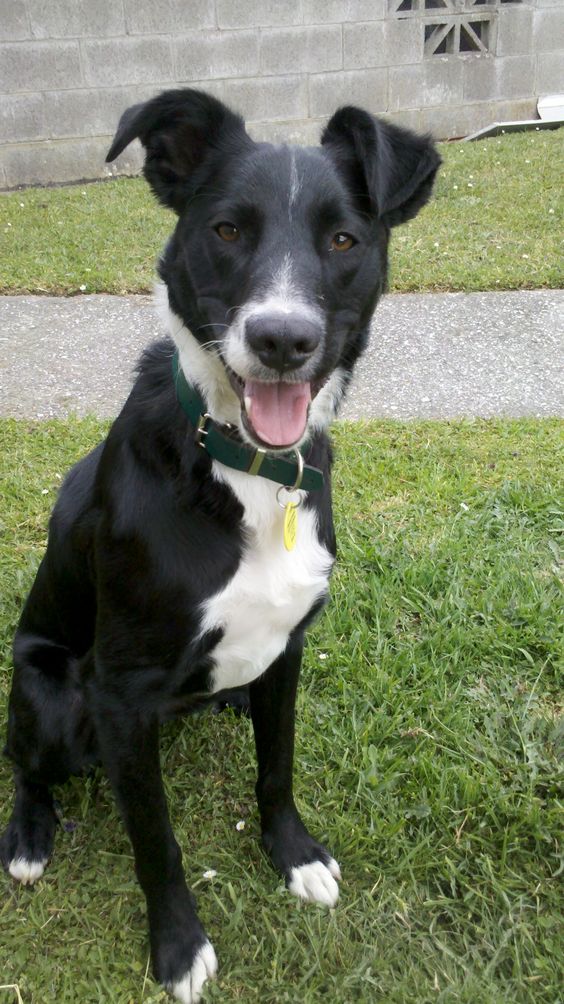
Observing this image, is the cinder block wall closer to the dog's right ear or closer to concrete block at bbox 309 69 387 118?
concrete block at bbox 309 69 387 118

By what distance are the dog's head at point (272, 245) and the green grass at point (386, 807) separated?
3.36ft

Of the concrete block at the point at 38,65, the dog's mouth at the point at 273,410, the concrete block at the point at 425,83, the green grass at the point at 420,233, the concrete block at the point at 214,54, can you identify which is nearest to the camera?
the dog's mouth at the point at 273,410

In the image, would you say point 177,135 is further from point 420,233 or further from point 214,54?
point 214,54

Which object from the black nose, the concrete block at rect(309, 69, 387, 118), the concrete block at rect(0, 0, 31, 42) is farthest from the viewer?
the concrete block at rect(309, 69, 387, 118)

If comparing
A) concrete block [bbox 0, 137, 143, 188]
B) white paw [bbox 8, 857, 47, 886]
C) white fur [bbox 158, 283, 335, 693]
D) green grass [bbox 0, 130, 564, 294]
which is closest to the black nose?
white fur [bbox 158, 283, 335, 693]

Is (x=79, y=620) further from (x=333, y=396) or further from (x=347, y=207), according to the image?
(x=347, y=207)

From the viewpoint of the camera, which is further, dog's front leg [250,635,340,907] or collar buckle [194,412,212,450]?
dog's front leg [250,635,340,907]

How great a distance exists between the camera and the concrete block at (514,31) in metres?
8.08

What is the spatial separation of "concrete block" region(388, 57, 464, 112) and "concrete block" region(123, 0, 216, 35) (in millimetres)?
1843

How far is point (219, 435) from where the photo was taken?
1698 millimetres

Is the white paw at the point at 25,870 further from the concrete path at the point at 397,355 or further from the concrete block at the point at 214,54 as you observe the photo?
the concrete block at the point at 214,54

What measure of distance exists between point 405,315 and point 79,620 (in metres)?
3.29

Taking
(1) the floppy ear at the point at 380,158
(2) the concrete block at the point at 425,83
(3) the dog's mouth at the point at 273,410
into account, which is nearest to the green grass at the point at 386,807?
(3) the dog's mouth at the point at 273,410

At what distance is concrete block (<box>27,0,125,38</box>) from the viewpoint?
686 cm
